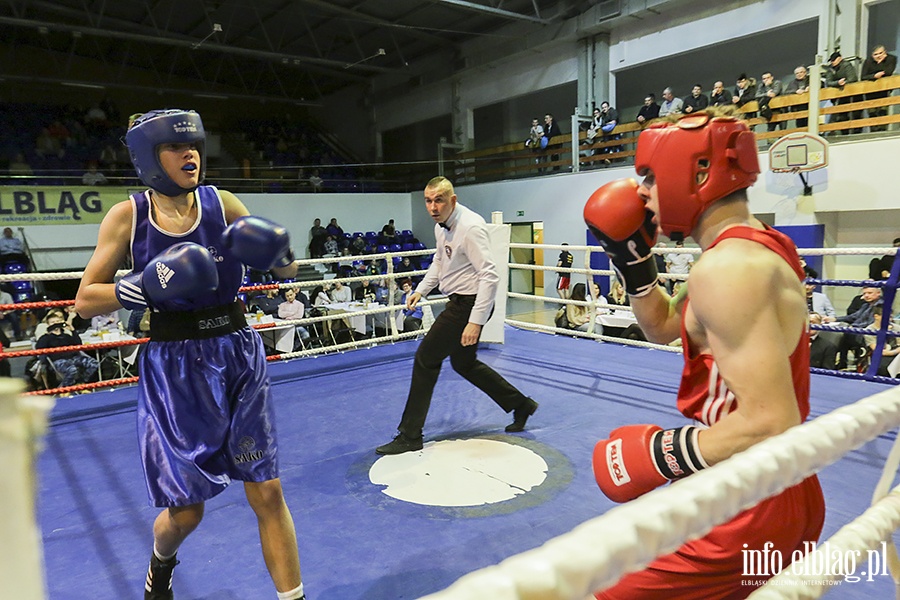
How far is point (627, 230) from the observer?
1.26 meters

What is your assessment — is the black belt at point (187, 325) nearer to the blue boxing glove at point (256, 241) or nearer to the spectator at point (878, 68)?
the blue boxing glove at point (256, 241)

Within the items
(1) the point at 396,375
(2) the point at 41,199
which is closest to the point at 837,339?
(1) the point at 396,375

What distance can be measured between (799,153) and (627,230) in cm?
669

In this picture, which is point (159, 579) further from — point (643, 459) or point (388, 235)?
point (388, 235)

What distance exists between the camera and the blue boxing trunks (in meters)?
1.44

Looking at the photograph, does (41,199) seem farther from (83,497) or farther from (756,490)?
(756,490)

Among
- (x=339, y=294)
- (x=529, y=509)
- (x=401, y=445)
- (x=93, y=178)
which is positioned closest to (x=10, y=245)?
(x=93, y=178)

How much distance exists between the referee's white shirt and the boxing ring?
74 cm

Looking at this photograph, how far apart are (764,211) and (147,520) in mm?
7705

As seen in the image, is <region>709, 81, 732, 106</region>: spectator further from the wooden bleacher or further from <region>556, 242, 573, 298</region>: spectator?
<region>556, 242, 573, 298</region>: spectator

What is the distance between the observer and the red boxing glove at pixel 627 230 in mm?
1255

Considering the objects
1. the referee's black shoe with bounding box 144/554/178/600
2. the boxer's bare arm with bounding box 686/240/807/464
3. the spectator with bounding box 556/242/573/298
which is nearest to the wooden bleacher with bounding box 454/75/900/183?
the spectator with bounding box 556/242/573/298

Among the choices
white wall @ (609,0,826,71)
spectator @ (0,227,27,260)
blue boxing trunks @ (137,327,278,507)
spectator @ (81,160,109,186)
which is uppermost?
white wall @ (609,0,826,71)

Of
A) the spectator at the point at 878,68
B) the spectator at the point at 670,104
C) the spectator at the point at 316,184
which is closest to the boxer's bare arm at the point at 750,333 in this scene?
the spectator at the point at 878,68
